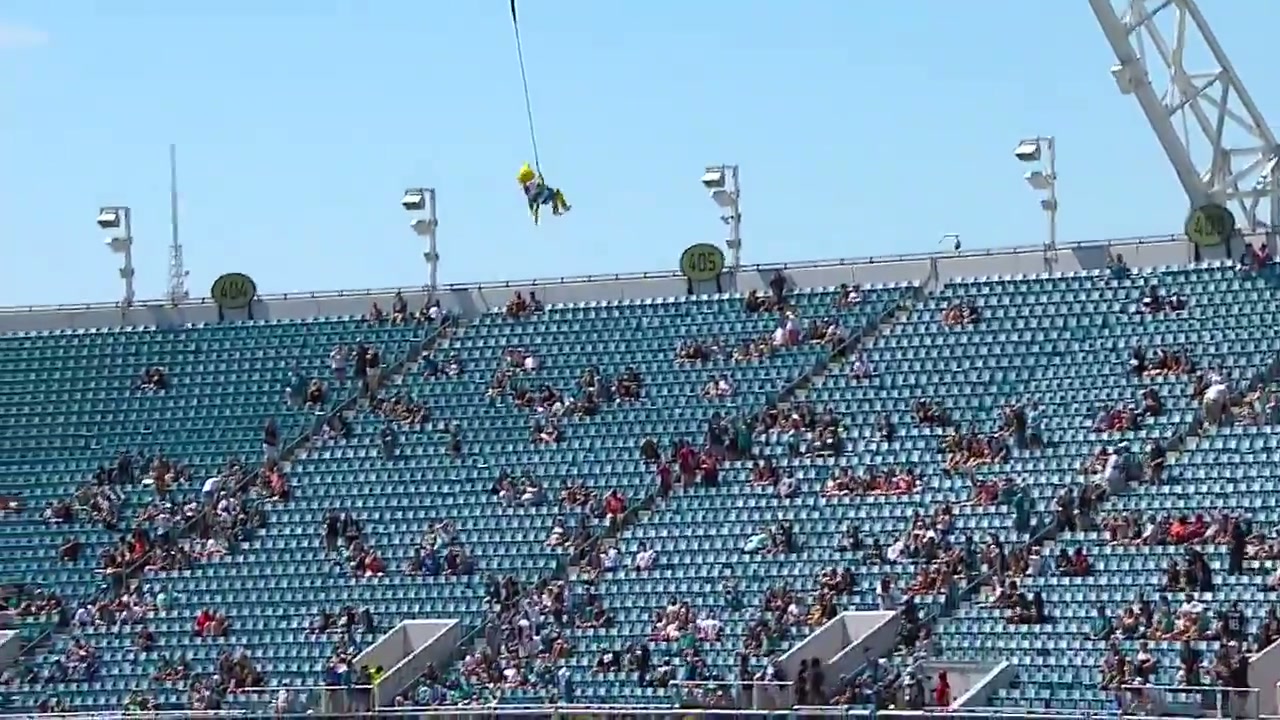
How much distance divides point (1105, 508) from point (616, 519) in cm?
651

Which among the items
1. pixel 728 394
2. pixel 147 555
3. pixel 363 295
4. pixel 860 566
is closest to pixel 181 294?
pixel 363 295

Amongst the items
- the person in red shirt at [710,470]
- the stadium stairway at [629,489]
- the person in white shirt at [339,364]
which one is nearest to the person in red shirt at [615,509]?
the stadium stairway at [629,489]

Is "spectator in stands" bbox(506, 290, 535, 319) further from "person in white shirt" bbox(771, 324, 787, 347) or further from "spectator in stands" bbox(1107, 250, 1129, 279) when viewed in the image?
"spectator in stands" bbox(1107, 250, 1129, 279)

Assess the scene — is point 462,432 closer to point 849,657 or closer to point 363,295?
point 363,295

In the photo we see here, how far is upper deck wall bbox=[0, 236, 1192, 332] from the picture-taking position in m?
44.4

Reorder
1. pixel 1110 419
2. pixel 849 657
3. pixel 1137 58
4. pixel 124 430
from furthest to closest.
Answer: pixel 124 430
pixel 1137 58
pixel 1110 419
pixel 849 657

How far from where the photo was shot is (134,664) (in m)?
41.7

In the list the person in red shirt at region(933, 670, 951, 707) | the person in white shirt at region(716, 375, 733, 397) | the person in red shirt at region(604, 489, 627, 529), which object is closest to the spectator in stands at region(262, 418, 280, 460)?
the person in red shirt at region(604, 489, 627, 529)

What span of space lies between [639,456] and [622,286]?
15.8 feet

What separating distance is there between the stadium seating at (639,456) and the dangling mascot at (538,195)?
8.45ft

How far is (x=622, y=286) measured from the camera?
156ft

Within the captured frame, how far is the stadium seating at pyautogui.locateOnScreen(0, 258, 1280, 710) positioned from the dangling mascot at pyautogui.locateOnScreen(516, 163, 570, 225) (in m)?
2.58

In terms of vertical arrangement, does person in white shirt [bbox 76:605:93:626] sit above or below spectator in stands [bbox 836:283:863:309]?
below

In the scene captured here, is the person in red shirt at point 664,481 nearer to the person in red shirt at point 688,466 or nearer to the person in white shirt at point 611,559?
the person in red shirt at point 688,466
